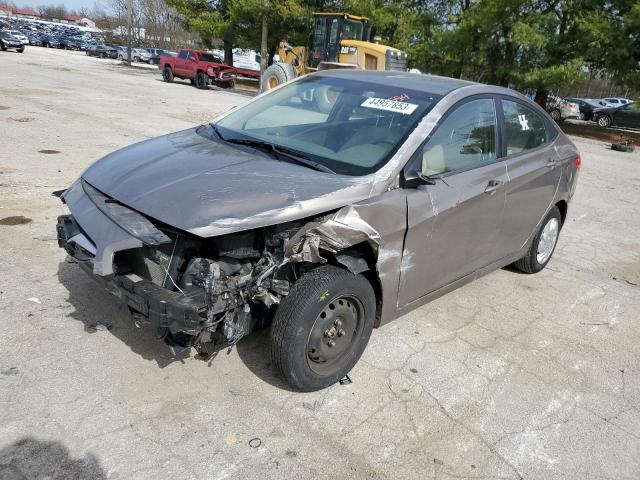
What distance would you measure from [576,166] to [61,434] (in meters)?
4.75

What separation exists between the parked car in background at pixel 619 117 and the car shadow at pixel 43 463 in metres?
29.9

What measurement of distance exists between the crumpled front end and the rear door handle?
1.22 m

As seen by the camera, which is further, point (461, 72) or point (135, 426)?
point (461, 72)

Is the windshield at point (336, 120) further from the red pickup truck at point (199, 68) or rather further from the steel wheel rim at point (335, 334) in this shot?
the red pickup truck at point (199, 68)

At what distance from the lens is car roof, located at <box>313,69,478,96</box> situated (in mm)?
3760

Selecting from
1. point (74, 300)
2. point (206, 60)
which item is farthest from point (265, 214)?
point (206, 60)

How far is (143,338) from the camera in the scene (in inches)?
136

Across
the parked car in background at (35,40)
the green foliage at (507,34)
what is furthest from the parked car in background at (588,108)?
the parked car in background at (35,40)

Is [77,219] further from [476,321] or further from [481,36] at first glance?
[481,36]

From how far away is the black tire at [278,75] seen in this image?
61.3 ft

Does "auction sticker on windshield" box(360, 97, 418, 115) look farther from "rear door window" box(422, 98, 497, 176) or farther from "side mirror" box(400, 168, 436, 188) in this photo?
"side mirror" box(400, 168, 436, 188)

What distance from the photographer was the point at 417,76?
4.17m

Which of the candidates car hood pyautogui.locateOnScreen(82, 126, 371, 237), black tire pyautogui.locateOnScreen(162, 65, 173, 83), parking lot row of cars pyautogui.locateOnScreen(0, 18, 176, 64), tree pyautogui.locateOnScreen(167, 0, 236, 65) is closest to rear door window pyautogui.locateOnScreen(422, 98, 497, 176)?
car hood pyautogui.locateOnScreen(82, 126, 371, 237)

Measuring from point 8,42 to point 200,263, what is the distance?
42019 mm
